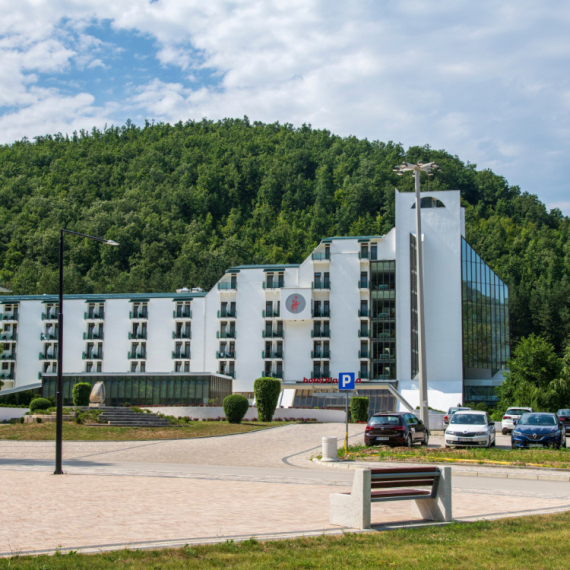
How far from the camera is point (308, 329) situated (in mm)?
78812

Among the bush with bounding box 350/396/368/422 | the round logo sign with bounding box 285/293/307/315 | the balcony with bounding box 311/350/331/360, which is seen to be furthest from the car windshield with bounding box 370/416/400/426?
A: the balcony with bounding box 311/350/331/360

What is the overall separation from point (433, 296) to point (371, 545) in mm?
66988

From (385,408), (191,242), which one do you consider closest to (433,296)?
(385,408)

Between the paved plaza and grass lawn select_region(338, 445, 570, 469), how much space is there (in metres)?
1.49

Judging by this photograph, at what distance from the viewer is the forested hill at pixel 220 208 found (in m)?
118

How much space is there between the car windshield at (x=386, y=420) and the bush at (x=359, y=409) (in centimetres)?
2443

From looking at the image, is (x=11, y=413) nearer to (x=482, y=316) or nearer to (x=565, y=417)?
(x=565, y=417)

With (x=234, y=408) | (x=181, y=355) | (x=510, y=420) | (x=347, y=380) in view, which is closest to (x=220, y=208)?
(x=181, y=355)

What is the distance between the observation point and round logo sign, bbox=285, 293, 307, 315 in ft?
254

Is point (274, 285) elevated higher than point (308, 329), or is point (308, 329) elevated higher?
point (274, 285)

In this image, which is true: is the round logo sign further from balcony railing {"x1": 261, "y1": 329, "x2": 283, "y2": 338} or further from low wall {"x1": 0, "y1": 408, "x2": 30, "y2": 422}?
low wall {"x1": 0, "y1": 408, "x2": 30, "y2": 422}

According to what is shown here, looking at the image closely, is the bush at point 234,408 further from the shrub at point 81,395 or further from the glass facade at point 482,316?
the glass facade at point 482,316

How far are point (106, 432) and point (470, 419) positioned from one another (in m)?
19.4

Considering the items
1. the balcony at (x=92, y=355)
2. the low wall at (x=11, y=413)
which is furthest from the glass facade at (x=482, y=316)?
the low wall at (x=11, y=413)
